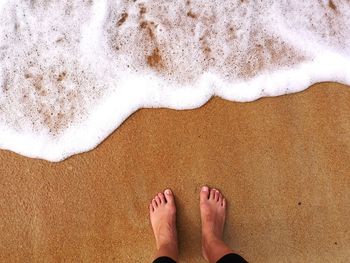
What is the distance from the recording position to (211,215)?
1357mm

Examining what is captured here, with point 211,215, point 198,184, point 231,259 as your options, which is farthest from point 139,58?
point 231,259

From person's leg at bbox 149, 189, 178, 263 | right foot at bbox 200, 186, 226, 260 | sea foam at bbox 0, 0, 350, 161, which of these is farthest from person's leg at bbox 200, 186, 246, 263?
sea foam at bbox 0, 0, 350, 161

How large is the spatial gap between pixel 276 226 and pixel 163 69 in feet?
2.31

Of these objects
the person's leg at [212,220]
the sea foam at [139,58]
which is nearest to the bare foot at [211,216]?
the person's leg at [212,220]

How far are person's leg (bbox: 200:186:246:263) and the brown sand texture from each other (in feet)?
0.10

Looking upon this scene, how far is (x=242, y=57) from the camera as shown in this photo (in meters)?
1.46

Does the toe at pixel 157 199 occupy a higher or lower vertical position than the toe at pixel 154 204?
higher

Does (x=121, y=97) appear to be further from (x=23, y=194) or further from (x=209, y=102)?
(x=23, y=194)

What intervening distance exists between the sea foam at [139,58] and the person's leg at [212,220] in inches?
13.2

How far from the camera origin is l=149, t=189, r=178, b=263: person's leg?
1.31 m

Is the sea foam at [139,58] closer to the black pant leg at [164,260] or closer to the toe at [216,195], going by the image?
the toe at [216,195]

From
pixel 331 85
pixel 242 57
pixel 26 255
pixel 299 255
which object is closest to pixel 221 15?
pixel 242 57

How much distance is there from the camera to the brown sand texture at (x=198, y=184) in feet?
4.49

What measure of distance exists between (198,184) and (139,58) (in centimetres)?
51
